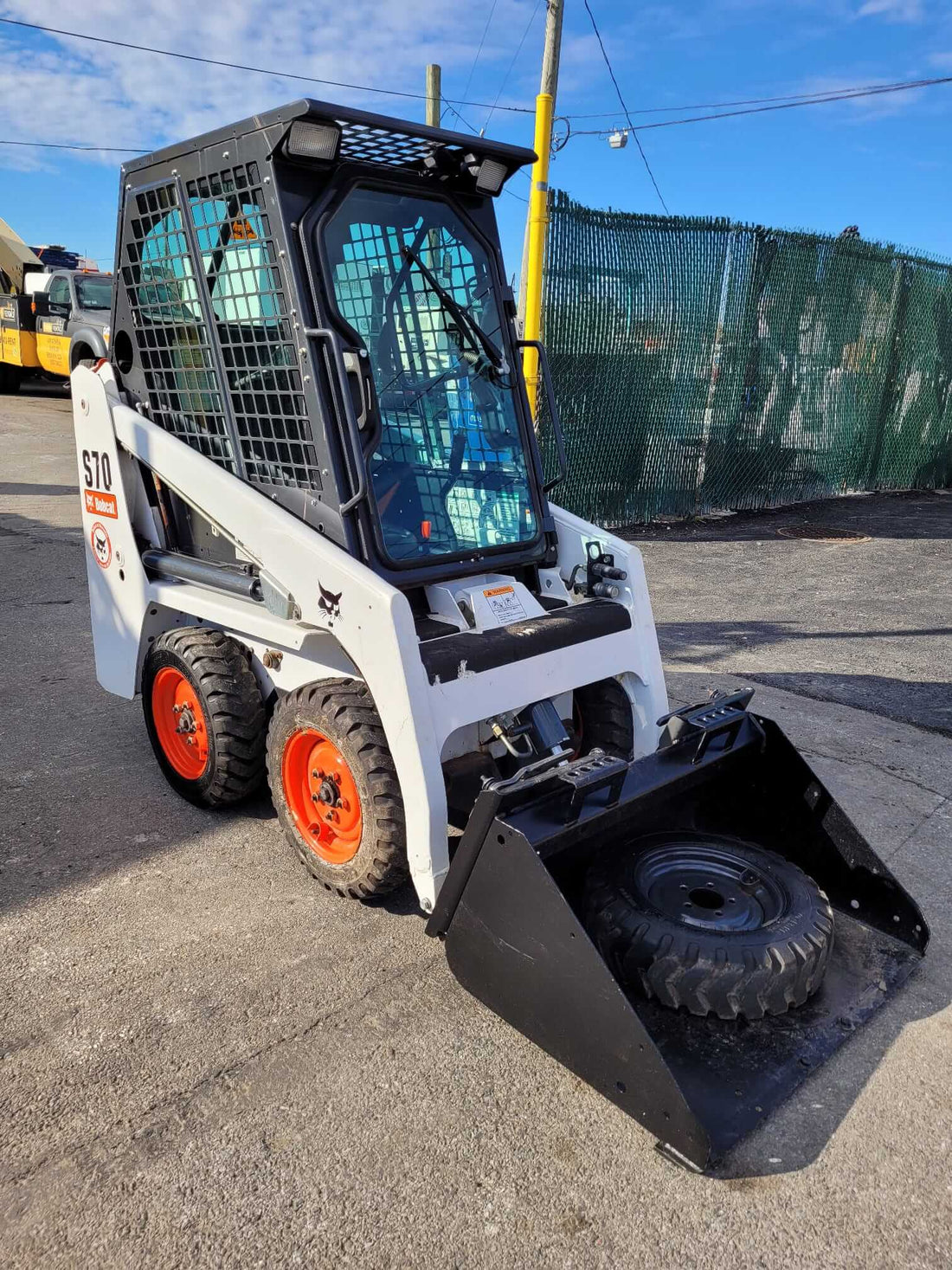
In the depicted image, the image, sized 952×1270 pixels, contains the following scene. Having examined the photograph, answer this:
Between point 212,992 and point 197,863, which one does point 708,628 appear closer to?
point 197,863

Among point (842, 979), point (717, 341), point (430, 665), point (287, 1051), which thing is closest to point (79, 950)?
point (287, 1051)

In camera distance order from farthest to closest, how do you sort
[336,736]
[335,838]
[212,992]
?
1. [335,838]
2. [336,736]
3. [212,992]

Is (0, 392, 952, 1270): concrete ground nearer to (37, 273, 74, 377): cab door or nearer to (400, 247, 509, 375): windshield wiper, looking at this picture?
(400, 247, 509, 375): windshield wiper

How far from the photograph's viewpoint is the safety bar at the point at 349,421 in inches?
117

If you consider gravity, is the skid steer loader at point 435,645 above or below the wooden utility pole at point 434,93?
below

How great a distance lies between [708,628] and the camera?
6.57 m

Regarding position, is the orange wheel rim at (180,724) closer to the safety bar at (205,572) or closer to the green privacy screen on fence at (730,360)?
the safety bar at (205,572)

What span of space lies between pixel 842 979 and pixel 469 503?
1.98 meters

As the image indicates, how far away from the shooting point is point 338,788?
3.10 meters

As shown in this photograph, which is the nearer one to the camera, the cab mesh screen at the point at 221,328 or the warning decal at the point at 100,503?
the cab mesh screen at the point at 221,328

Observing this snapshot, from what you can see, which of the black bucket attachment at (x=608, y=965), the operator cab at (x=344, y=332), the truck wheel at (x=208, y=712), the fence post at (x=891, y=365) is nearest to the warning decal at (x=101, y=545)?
the operator cab at (x=344, y=332)

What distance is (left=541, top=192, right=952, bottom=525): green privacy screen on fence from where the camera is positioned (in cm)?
890

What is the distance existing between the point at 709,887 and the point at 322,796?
1.24 metres

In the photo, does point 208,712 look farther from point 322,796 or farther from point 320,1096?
point 320,1096
